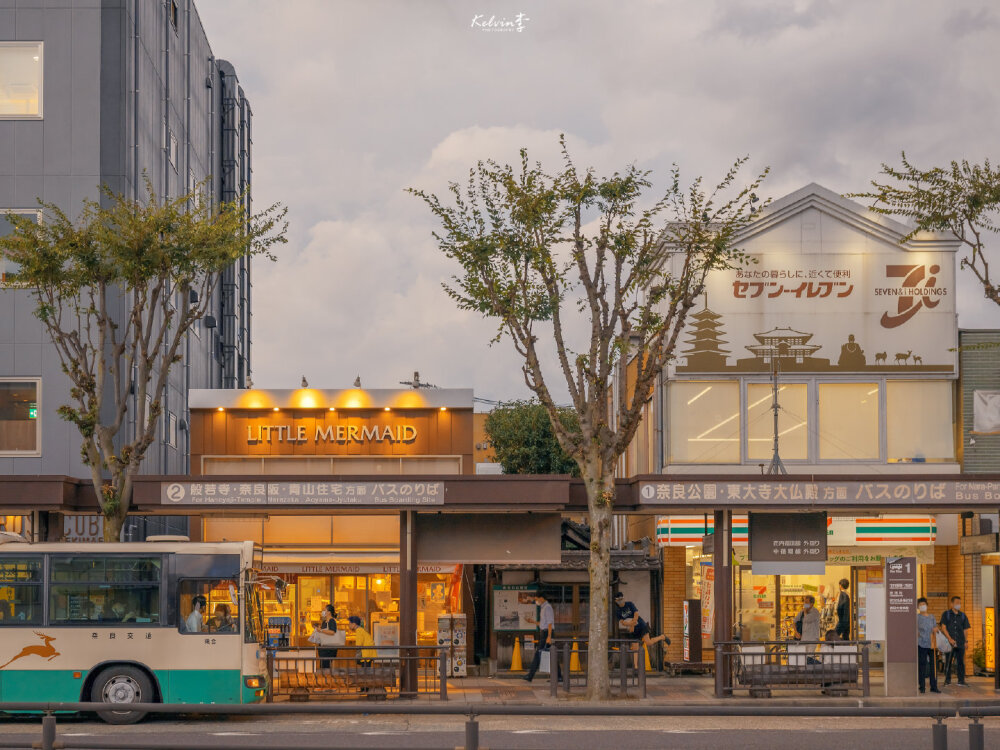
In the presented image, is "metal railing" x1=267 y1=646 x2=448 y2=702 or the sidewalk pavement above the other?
"metal railing" x1=267 y1=646 x2=448 y2=702

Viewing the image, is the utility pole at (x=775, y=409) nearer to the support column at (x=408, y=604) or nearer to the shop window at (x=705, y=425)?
the shop window at (x=705, y=425)

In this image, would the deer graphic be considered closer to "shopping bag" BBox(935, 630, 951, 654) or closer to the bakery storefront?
the bakery storefront

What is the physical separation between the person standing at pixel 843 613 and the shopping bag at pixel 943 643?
6.76 feet

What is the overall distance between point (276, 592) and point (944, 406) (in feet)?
57.5

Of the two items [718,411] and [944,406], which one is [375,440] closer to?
[718,411]

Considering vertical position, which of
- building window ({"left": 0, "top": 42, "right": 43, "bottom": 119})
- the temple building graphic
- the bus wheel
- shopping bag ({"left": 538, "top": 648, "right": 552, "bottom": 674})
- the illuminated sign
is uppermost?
building window ({"left": 0, "top": 42, "right": 43, "bottom": 119})

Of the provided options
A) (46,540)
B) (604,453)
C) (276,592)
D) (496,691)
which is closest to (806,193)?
(604,453)

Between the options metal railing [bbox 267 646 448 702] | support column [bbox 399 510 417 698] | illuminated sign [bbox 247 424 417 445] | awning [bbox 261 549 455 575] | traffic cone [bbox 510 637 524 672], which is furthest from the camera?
illuminated sign [bbox 247 424 417 445]

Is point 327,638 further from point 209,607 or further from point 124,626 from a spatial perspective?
point 124,626

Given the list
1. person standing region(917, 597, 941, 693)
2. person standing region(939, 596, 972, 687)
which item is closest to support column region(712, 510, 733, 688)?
person standing region(917, 597, 941, 693)

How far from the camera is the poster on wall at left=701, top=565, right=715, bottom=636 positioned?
2877 centimetres

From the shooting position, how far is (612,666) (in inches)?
A: 991

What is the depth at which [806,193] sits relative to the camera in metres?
31.9

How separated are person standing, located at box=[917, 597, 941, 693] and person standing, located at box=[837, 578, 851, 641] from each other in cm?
234
